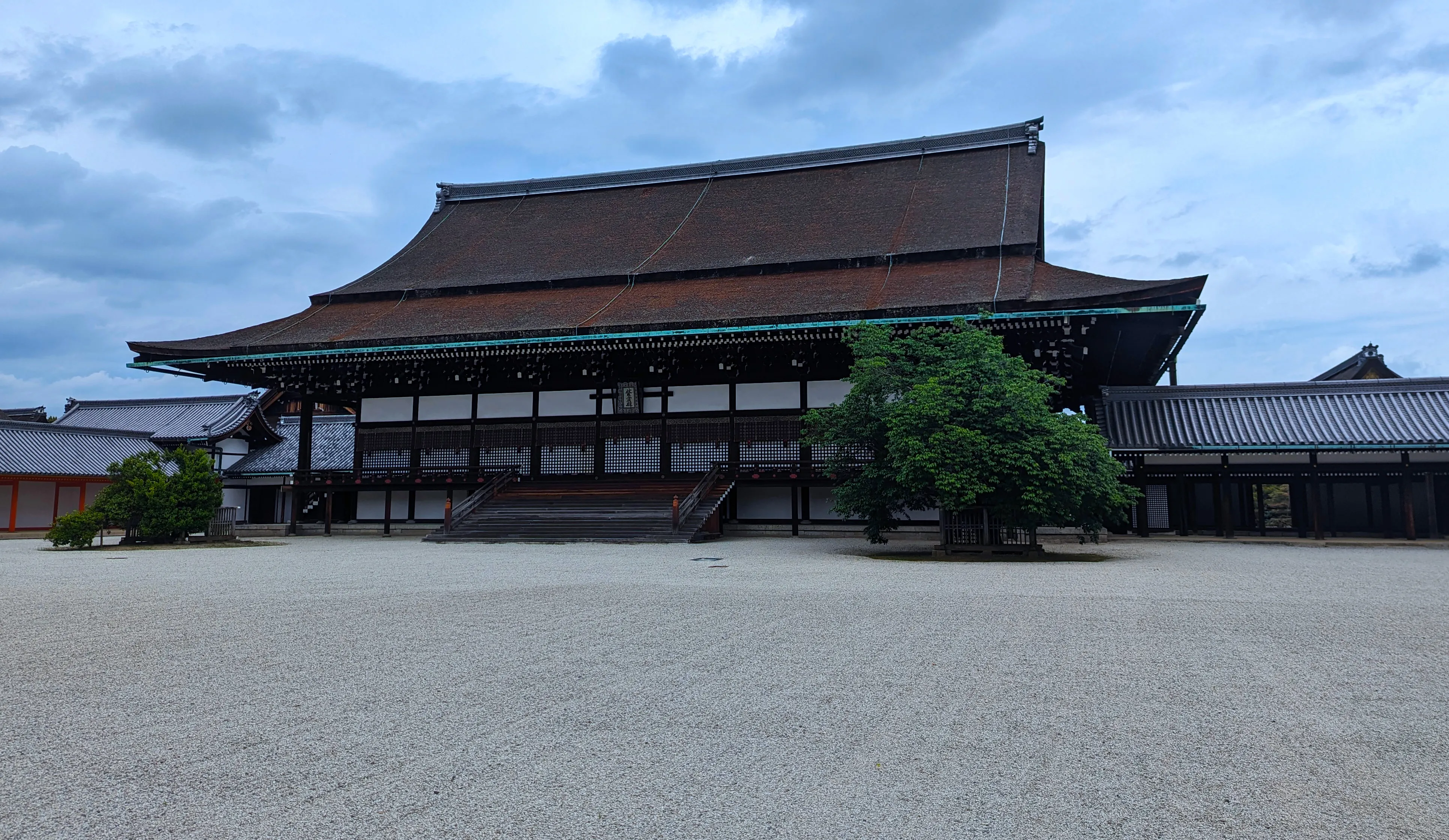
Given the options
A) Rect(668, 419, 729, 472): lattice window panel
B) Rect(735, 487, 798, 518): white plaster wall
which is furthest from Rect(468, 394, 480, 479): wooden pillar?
Rect(735, 487, 798, 518): white plaster wall

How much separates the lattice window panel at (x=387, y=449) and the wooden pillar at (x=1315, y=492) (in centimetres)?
1834

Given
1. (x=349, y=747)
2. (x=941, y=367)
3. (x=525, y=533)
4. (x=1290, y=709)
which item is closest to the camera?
(x=349, y=747)

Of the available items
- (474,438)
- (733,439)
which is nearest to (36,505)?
(474,438)

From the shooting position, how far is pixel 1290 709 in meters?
3.71

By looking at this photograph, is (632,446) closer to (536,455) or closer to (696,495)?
(536,455)

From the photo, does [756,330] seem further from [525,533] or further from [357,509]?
[357,509]

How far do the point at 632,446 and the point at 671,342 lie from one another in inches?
110

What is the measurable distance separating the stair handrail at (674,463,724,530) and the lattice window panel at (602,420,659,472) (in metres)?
1.60

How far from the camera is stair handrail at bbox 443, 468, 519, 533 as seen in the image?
52.4 feet

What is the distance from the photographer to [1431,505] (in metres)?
15.6

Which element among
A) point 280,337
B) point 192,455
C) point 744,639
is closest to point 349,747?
point 744,639

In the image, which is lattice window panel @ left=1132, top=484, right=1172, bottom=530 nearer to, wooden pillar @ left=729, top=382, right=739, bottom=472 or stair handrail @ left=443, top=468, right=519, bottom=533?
wooden pillar @ left=729, top=382, right=739, bottom=472

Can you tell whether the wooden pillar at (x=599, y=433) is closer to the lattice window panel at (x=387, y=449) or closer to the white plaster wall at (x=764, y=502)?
the white plaster wall at (x=764, y=502)

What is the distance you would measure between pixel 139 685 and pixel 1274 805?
A: 4.69 meters
